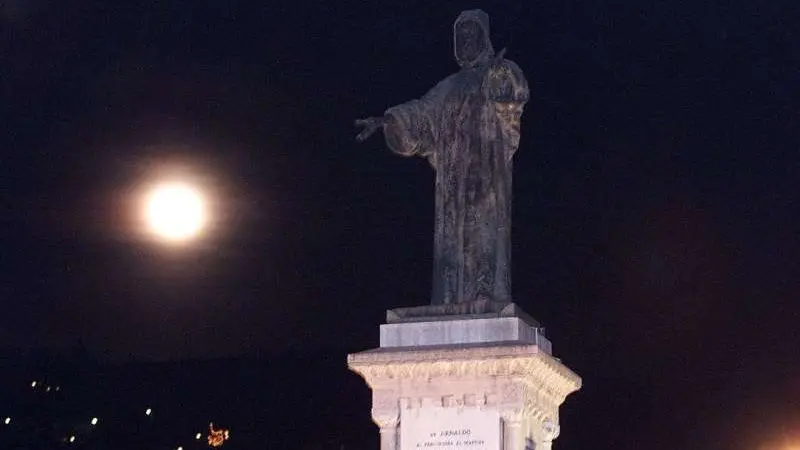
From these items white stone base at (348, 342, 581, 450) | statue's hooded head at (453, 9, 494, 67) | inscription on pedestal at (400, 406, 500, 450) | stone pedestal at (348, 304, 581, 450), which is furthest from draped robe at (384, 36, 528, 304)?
inscription on pedestal at (400, 406, 500, 450)

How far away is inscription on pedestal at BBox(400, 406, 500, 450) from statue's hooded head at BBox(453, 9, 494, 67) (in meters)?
4.33

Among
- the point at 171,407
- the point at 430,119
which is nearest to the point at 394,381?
the point at 430,119

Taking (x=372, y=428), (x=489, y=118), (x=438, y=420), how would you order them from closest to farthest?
(x=438, y=420)
(x=489, y=118)
(x=372, y=428)

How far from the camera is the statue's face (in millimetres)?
21062

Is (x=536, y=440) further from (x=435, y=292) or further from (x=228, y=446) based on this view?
(x=228, y=446)

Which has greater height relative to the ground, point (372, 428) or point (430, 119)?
point (372, 428)

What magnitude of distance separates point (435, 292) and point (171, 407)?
149 ft

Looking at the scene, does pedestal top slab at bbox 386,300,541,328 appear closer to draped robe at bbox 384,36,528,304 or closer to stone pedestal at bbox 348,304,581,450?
stone pedestal at bbox 348,304,581,450

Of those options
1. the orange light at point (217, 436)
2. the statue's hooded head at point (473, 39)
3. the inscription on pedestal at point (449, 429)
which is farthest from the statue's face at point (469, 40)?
the orange light at point (217, 436)

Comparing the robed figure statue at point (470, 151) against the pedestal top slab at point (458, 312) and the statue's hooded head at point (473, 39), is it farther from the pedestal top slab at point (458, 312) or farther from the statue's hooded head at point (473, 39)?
the pedestal top slab at point (458, 312)

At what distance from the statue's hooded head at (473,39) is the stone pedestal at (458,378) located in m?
3.19

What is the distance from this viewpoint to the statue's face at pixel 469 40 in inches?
829

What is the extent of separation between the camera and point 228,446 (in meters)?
61.6

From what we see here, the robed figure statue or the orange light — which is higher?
the orange light
